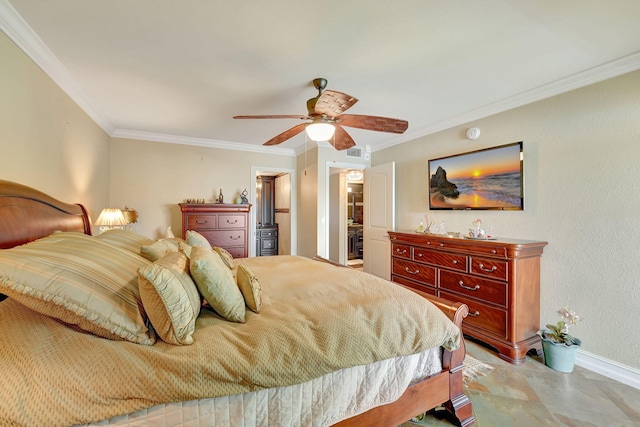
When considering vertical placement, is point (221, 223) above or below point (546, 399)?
above

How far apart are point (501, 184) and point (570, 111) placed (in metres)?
0.82

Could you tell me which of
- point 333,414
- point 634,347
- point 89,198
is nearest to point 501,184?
point 634,347

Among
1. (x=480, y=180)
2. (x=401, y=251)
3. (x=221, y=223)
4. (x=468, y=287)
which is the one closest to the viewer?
(x=468, y=287)

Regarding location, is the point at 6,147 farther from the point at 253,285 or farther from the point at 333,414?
the point at 333,414

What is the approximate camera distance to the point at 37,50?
1827 mm

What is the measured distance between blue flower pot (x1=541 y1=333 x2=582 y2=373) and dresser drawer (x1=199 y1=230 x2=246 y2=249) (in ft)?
12.3

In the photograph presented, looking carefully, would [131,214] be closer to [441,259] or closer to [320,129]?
[320,129]

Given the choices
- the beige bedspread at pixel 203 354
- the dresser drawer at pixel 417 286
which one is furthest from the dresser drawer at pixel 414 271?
the beige bedspread at pixel 203 354

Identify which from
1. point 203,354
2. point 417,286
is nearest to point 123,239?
point 203,354

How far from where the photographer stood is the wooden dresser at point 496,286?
2330 millimetres

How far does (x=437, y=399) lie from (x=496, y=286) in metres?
1.38

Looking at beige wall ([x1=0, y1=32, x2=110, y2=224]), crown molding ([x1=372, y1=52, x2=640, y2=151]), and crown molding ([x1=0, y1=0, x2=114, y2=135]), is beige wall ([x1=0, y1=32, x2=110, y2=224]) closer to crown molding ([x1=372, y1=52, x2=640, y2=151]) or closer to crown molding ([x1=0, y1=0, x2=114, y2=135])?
crown molding ([x1=0, y1=0, x2=114, y2=135])

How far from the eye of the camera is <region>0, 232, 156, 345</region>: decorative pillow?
89 centimetres

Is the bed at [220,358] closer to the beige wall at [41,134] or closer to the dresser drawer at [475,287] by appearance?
the beige wall at [41,134]
